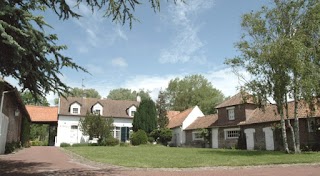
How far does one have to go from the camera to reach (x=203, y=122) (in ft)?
129

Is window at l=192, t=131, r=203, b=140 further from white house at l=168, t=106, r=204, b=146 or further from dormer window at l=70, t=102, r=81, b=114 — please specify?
dormer window at l=70, t=102, r=81, b=114

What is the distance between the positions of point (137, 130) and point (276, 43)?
24.0 m

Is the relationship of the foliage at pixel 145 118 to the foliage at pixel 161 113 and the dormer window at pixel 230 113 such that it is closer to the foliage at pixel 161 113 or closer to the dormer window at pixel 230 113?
the foliage at pixel 161 113

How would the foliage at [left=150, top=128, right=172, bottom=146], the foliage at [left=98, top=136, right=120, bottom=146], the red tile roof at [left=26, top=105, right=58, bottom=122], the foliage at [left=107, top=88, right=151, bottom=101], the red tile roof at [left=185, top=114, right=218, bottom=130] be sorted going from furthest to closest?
1. the foliage at [left=107, top=88, right=151, bottom=101]
2. the red tile roof at [left=26, top=105, right=58, bottom=122]
3. the foliage at [left=150, top=128, right=172, bottom=146]
4. the red tile roof at [left=185, top=114, right=218, bottom=130]
5. the foliage at [left=98, top=136, right=120, bottom=146]

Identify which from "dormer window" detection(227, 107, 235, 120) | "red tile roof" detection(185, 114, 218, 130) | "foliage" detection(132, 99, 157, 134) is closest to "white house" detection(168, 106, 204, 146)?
"red tile roof" detection(185, 114, 218, 130)

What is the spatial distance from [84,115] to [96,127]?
30.9ft

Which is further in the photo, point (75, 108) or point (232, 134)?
point (75, 108)

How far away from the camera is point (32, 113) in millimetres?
44688

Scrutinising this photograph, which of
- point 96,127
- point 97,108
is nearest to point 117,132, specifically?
point 97,108

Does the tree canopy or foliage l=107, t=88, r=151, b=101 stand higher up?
foliage l=107, t=88, r=151, b=101

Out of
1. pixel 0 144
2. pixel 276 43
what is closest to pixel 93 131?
pixel 0 144

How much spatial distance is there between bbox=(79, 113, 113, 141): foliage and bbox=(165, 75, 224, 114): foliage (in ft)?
108

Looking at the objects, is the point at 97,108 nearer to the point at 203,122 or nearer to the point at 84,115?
the point at 84,115

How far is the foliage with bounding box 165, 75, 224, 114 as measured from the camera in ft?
221
